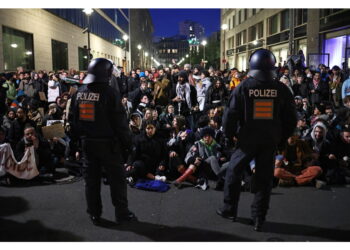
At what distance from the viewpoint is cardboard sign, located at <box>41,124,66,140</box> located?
22.4 feet

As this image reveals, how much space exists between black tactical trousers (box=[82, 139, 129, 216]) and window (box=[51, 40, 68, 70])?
19.9 m

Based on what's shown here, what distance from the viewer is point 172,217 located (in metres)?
4.33

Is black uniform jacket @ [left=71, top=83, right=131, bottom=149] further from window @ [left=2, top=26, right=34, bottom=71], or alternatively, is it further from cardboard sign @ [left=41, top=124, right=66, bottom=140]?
window @ [left=2, top=26, right=34, bottom=71]

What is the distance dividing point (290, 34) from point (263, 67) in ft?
43.5

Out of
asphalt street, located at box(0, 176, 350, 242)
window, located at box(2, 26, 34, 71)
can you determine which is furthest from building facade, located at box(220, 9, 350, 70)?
window, located at box(2, 26, 34, 71)

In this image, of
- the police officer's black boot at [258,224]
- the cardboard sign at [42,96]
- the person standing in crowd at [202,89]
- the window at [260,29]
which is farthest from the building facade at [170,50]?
the police officer's black boot at [258,224]

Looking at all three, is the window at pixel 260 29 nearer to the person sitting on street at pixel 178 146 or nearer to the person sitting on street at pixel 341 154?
the person sitting on street at pixel 341 154

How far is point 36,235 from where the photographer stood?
12.4 ft

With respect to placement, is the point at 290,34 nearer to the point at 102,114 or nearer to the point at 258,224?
the point at 258,224

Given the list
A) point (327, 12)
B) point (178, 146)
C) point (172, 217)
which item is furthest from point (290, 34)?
point (172, 217)

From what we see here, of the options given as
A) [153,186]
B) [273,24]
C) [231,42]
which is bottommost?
[153,186]

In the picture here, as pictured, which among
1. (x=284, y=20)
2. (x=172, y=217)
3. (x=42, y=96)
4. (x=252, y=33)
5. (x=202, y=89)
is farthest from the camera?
(x=252, y=33)

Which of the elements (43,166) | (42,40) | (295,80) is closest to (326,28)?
(295,80)

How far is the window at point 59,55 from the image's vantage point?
22603 millimetres
